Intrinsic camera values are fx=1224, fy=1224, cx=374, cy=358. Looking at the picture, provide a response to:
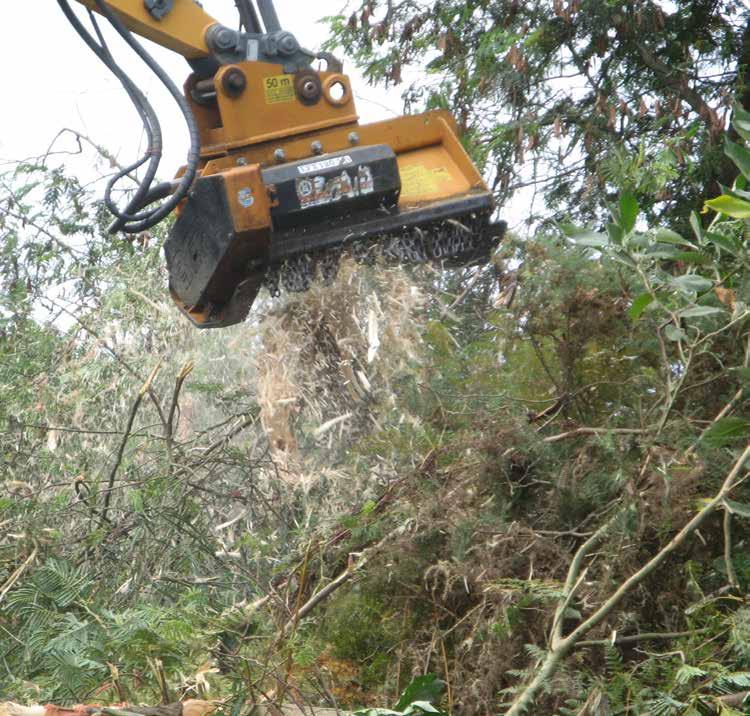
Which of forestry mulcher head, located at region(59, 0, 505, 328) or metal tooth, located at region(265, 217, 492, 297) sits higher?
forestry mulcher head, located at region(59, 0, 505, 328)

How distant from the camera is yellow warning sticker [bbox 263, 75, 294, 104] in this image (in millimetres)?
4672

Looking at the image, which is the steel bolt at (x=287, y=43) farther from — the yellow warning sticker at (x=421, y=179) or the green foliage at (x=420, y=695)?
the green foliage at (x=420, y=695)

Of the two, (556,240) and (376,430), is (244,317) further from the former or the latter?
(556,240)

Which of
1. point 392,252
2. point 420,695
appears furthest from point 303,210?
point 420,695

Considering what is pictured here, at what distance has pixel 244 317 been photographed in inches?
178

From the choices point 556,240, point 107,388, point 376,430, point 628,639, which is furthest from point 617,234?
point 107,388

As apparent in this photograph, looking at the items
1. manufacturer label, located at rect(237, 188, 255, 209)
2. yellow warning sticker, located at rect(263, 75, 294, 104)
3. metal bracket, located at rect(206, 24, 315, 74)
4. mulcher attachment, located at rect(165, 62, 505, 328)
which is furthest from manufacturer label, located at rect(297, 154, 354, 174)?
metal bracket, located at rect(206, 24, 315, 74)

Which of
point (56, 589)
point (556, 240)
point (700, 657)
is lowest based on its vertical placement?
point (700, 657)

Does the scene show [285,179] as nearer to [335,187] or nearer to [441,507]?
[335,187]

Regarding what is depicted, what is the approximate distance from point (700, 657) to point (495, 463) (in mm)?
825

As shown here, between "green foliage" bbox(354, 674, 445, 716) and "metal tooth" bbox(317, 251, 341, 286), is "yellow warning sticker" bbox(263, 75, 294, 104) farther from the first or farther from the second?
"green foliage" bbox(354, 674, 445, 716)

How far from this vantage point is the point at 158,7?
186 inches

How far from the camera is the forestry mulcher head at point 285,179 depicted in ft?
14.2

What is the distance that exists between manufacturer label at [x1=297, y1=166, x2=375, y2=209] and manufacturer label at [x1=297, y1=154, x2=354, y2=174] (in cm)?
3
